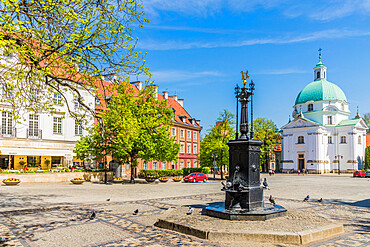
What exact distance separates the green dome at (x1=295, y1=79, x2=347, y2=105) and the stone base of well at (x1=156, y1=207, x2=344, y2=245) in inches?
2819

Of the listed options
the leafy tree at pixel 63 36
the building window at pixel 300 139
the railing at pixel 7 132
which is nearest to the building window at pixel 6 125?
the railing at pixel 7 132

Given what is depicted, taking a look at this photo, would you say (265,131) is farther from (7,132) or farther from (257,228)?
(257,228)

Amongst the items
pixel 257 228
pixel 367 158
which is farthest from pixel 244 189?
pixel 367 158

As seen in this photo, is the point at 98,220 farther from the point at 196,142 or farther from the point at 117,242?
the point at 196,142

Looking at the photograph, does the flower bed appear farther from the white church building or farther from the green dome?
the green dome

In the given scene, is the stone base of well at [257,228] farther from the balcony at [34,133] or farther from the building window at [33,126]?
the building window at [33,126]

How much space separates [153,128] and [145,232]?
23779 mm

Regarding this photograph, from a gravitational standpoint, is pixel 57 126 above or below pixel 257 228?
above

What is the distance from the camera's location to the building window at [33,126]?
3861 cm

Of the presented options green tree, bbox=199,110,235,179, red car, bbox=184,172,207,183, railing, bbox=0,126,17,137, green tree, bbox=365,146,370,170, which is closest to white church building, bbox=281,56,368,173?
green tree, bbox=365,146,370,170

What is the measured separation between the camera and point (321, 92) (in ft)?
254

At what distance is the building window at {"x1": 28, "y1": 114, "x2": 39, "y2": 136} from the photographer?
38.6 metres

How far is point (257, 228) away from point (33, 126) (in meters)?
35.7

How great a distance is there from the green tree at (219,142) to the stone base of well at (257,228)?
31.2 metres
